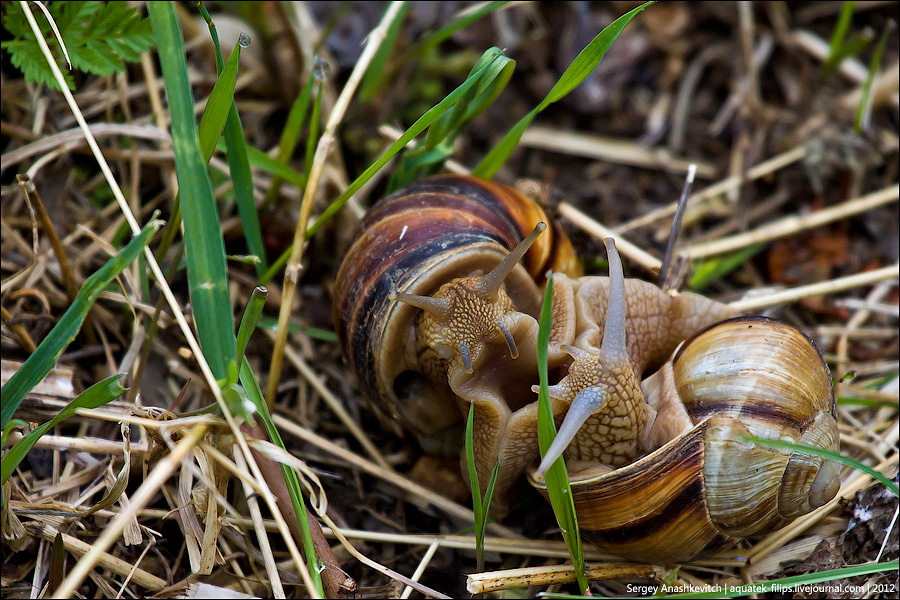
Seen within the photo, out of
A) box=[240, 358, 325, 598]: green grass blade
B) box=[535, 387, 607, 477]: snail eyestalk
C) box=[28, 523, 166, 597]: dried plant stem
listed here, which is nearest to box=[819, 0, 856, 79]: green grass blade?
box=[535, 387, 607, 477]: snail eyestalk

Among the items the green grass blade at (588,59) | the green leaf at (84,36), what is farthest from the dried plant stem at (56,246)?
the green grass blade at (588,59)

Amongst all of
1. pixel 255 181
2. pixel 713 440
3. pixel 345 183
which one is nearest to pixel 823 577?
pixel 713 440

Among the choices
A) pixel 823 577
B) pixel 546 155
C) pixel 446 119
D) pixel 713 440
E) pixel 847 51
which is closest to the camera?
pixel 823 577

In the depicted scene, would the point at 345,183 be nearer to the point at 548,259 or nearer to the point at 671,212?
the point at 548,259

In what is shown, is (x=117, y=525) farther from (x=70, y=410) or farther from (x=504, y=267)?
(x=504, y=267)

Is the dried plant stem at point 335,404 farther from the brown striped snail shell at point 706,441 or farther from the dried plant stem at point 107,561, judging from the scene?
the dried plant stem at point 107,561

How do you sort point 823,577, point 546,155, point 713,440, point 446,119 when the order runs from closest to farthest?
point 823,577 < point 713,440 < point 446,119 < point 546,155
